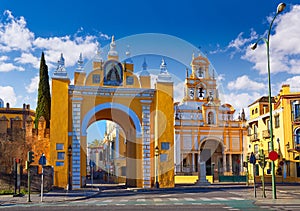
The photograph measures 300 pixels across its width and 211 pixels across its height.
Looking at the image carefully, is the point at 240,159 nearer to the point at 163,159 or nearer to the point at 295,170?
the point at 295,170

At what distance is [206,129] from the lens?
5125 centimetres

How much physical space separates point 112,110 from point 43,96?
8140 mm

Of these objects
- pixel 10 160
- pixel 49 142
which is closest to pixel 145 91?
pixel 49 142

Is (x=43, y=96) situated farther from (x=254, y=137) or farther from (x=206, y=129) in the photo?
(x=254, y=137)

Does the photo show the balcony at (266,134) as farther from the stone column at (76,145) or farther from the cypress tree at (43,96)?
the stone column at (76,145)

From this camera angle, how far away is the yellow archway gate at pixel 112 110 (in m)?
30.6

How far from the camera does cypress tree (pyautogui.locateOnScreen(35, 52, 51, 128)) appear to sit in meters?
36.8

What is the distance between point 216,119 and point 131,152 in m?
19.2

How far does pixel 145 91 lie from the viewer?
32.3 metres

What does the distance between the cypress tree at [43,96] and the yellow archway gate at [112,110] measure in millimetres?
5906

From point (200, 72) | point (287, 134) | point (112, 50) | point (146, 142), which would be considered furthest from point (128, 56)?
point (287, 134)

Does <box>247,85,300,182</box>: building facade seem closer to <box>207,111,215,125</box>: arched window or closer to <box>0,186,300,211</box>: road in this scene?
<box>207,111,215,125</box>: arched window

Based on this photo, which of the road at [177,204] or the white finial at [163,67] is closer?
the road at [177,204]

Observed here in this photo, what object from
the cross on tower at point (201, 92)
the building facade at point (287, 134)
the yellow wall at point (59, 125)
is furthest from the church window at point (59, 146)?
the cross on tower at point (201, 92)
